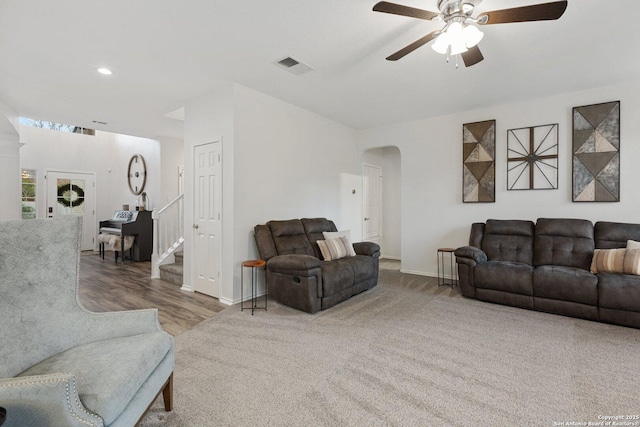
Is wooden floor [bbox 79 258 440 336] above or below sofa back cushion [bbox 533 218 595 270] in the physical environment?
below

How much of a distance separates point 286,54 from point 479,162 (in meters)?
3.35

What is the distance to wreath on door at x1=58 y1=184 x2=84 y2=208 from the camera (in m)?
7.43

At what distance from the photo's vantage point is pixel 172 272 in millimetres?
4660

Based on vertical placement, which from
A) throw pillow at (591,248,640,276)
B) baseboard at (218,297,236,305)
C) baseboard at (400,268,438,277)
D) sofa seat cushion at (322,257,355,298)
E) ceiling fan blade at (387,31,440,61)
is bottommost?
baseboard at (218,297,236,305)

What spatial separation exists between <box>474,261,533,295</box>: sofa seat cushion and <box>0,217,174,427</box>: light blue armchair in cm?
339

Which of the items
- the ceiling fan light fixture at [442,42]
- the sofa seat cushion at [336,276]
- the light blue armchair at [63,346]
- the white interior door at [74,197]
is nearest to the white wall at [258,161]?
the sofa seat cushion at [336,276]

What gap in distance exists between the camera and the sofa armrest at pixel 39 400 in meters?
0.98

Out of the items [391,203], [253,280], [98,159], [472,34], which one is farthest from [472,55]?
[98,159]

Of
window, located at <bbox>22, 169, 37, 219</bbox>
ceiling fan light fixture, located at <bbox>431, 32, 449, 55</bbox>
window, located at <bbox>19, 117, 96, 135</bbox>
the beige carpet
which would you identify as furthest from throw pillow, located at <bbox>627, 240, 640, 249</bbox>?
window, located at <bbox>22, 169, 37, 219</bbox>

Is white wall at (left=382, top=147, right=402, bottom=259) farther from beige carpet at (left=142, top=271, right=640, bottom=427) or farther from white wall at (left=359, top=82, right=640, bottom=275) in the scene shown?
beige carpet at (left=142, top=271, right=640, bottom=427)

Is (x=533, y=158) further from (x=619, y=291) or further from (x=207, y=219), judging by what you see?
(x=207, y=219)

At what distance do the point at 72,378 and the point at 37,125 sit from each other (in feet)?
28.7

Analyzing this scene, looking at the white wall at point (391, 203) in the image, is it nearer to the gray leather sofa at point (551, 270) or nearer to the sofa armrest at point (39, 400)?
the gray leather sofa at point (551, 270)

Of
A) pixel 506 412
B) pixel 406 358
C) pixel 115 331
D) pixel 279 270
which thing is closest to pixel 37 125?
pixel 279 270
